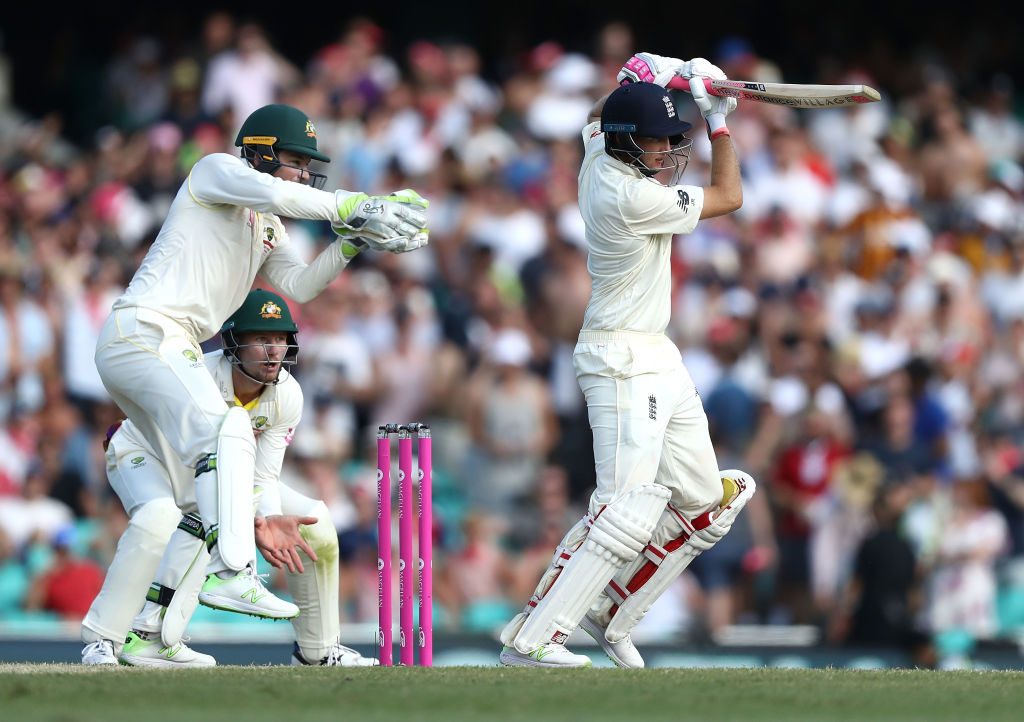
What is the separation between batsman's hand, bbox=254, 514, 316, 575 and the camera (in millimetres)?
7480

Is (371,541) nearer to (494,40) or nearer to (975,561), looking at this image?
(975,561)

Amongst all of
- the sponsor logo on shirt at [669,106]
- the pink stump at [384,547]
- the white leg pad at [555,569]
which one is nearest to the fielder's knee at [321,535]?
the pink stump at [384,547]

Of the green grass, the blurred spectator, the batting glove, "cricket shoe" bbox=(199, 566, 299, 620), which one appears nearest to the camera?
the green grass

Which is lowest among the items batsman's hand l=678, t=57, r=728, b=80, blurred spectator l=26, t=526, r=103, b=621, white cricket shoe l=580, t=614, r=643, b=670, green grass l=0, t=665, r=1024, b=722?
blurred spectator l=26, t=526, r=103, b=621

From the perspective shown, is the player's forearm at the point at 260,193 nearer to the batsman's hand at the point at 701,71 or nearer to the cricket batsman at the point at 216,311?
the cricket batsman at the point at 216,311

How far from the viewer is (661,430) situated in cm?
781

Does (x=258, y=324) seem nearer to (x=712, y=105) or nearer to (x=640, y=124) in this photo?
(x=640, y=124)

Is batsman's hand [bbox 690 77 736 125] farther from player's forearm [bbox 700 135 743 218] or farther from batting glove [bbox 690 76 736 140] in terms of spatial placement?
player's forearm [bbox 700 135 743 218]

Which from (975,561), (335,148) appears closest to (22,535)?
(335,148)

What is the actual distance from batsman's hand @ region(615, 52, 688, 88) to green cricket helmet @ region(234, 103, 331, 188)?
1501 mm

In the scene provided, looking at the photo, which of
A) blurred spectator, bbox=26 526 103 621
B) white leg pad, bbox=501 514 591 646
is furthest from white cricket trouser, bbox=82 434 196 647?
blurred spectator, bbox=26 526 103 621

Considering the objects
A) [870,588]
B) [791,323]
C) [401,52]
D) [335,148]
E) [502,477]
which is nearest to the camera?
[870,588]

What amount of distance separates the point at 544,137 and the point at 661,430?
7.97 metres

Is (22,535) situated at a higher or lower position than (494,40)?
lower
